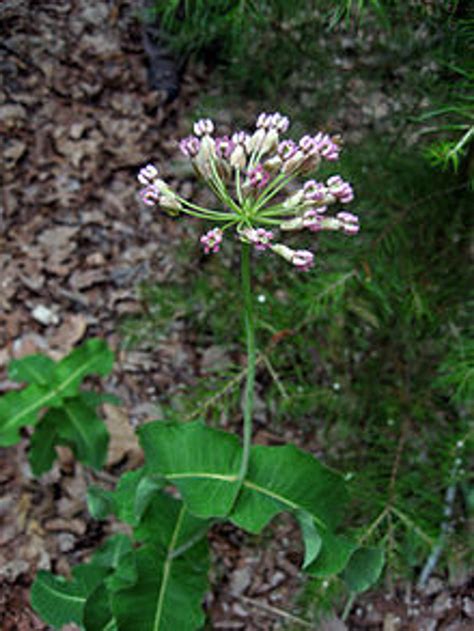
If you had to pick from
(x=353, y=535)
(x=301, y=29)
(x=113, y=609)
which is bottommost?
(x=353, y=535)

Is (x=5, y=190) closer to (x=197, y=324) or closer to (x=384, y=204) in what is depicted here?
(x=197, y=324)

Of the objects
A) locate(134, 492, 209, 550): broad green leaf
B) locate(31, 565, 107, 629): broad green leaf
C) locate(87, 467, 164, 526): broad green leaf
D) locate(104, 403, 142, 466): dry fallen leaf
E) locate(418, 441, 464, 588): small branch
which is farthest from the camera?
locate(104, 403, 142, 466): dry fallen leaf

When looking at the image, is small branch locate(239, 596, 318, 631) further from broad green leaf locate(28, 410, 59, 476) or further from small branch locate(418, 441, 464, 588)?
broad green leaf locate(28, 410, 59, 476)

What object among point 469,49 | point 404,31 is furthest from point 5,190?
point 469,49

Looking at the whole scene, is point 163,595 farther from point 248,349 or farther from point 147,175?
point 147,175

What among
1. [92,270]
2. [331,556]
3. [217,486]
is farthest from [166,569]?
[92,270]

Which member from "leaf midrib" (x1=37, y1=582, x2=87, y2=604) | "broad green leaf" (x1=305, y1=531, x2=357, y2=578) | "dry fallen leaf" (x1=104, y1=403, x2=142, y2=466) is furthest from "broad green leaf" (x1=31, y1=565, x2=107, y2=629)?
"broad green leaf" (x1=305, y1=531, x2=357, y2=578)

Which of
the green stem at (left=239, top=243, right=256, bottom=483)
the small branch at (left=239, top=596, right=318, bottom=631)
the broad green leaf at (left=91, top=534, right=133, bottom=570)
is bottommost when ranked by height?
the small branch at (left=239, top=596, right=318, bottom=631)
